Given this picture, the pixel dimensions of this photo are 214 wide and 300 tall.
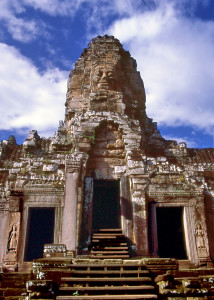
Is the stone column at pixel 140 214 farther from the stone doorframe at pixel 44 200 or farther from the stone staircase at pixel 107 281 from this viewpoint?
the stone staircase at pixel 107 281

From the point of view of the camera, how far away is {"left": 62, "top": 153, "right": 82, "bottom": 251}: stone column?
1027 centimetres

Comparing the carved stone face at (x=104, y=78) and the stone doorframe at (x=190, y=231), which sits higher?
the carved stone face at (x=104, y=78)

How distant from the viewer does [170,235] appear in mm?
14094

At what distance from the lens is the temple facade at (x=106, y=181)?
1073 cm

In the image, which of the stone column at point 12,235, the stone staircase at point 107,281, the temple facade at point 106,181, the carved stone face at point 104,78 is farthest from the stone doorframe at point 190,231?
the carved stone face at point 104,78

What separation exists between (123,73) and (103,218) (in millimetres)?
8040

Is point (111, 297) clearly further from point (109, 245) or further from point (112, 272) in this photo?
point (109, 245)

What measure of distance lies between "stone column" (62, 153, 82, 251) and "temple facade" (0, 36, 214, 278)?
0.04 m

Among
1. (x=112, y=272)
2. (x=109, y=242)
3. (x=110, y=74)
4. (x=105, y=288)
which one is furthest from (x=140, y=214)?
(x=110, y=74)

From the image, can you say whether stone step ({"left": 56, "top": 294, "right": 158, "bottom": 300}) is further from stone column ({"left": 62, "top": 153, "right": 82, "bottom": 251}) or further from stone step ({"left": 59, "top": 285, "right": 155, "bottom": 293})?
stone column ({"left": 62, "top": 153, "right": 82, "bottom": 251})

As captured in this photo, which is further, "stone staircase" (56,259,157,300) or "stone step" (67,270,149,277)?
"stone step" (67,270,149,277)

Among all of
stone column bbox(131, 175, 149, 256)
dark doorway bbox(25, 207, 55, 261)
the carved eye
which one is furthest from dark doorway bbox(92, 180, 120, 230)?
the carved eye

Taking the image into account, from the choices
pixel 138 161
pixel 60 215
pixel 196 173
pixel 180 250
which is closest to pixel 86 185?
pixel 60 215

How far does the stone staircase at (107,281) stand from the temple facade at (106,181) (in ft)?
8.88
